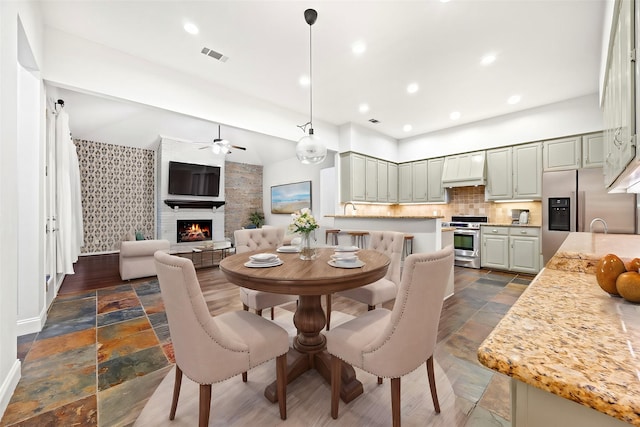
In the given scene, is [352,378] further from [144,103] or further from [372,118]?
[372,118]

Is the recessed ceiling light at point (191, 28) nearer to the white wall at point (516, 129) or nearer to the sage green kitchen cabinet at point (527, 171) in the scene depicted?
the white wall at point (516, 129)

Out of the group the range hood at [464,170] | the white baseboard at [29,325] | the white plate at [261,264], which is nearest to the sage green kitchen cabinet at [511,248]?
the range hood at [464,170]

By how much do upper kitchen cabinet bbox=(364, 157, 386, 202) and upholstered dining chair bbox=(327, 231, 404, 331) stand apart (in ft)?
10.5

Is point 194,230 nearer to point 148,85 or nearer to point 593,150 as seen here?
point 148,85

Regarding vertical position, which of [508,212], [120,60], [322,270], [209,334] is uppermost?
[120,60]

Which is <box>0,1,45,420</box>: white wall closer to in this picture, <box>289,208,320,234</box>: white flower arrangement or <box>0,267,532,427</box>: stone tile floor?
<box>0,267,532,427</box>: stone tile floor

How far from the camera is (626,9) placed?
131cm

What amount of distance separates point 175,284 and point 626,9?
258 cm

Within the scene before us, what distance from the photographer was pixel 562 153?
4.42 metres

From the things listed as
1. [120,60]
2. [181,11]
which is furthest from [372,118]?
[120,60]

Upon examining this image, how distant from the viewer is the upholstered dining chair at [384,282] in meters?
2.15

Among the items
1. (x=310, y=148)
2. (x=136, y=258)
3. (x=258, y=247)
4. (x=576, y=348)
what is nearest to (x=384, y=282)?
(x=258, y=247)

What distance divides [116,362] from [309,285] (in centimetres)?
175

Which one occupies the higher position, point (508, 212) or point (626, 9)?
point (626, 9)
